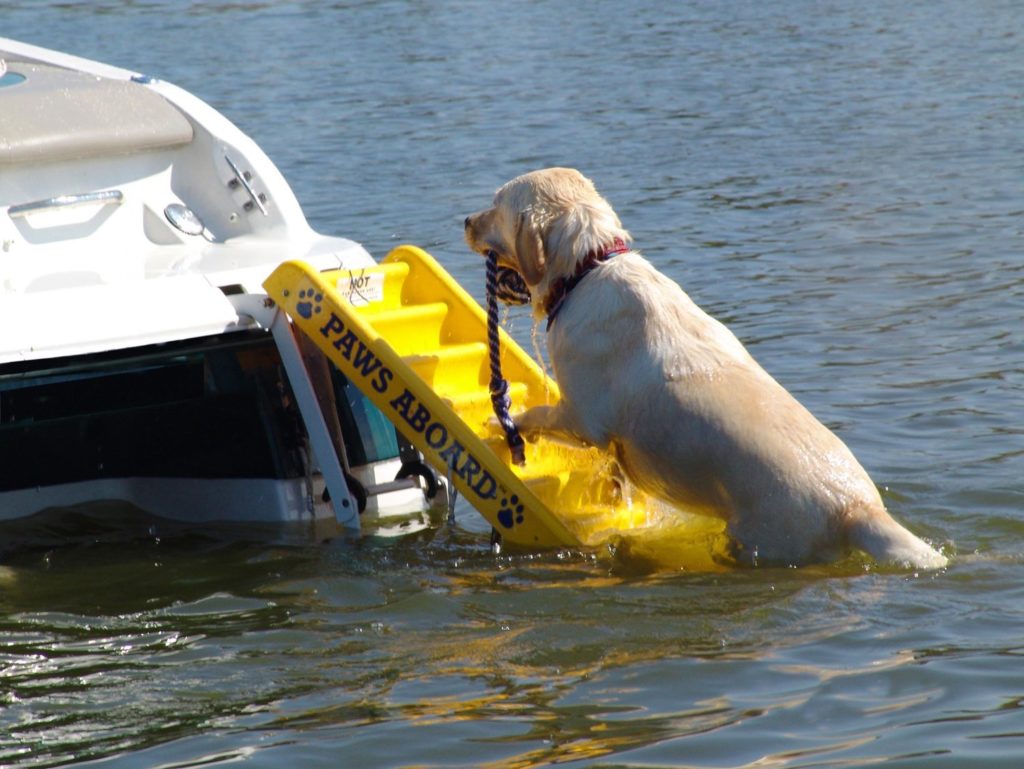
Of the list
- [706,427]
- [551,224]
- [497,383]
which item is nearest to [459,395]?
[497,383]

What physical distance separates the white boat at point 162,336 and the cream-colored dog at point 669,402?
3.21 ft

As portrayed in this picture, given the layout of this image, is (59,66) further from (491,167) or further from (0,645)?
(491,167)

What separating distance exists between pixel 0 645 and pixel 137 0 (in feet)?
72.7

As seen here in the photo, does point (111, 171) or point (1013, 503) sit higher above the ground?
point (111, 171)

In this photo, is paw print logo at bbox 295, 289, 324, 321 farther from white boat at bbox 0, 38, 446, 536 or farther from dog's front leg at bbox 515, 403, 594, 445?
dog's front leg at bbox 515, 403, 594, 445

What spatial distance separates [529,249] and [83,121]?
2563 mm

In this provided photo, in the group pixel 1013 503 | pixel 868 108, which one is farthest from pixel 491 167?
pixel 1013 503

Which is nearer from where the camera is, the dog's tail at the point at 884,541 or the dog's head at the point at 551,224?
the dog's tail at the point at 884,541

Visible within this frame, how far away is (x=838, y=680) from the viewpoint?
15.1ft

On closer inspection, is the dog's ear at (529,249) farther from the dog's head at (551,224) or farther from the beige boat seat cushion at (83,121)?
the beige boat seat cushion at (83,121)

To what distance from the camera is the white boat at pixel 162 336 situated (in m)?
6.03

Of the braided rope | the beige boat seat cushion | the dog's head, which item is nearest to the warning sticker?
the braided rope

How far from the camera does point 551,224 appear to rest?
19.0ft

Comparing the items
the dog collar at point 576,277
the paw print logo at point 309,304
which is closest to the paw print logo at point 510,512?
the dog collar at point 576,277
